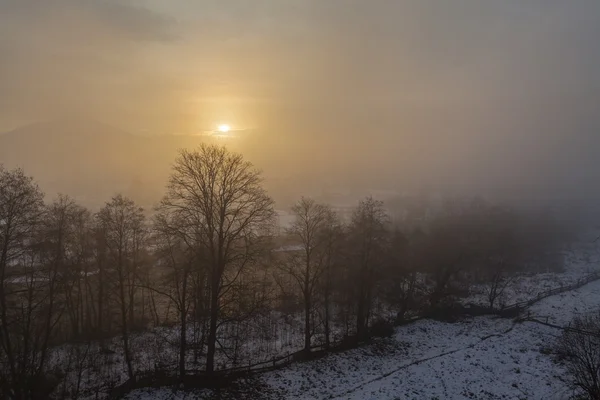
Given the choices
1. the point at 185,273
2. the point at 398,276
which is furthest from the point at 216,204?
the point at 398,276

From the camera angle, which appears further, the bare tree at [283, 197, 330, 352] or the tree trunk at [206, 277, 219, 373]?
the bare tree at [283, 197, 330, 352]

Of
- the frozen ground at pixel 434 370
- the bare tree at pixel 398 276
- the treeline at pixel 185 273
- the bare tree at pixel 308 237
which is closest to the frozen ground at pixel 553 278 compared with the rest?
the treeline at pixel 185 273

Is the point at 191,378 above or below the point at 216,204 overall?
below

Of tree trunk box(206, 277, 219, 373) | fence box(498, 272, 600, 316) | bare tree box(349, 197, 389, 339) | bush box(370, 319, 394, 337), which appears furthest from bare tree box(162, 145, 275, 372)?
fence box(498, 272, 600, 316)

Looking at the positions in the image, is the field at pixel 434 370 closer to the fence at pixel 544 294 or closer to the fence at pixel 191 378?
the fence at pixel 191 378

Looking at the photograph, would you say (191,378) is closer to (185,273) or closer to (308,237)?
(185,273)

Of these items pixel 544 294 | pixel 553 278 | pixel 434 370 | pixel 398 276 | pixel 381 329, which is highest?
pixel 398 276

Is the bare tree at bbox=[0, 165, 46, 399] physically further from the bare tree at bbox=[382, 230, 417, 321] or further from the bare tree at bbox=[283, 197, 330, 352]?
the bare tree at bbox=[382, 230, 417, 321]
